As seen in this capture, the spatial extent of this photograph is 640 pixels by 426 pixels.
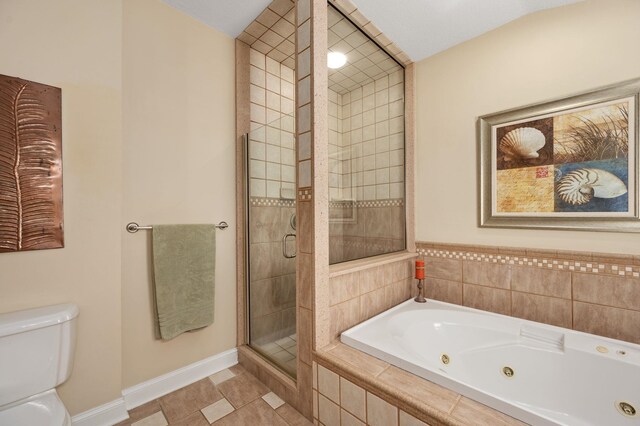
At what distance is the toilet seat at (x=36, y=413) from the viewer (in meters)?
0.99

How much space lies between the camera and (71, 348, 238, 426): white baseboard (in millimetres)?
1362

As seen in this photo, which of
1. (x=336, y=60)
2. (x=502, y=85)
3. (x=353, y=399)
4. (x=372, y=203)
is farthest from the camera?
(x=372, y=203)

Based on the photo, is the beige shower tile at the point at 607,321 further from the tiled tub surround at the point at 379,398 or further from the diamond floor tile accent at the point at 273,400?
the diamond floor tile accent at the point at 273,400

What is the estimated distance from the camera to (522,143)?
174 centimetres

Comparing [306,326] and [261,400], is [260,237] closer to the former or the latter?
[306,326]

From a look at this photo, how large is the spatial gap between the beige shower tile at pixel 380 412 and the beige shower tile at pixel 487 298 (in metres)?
1.22

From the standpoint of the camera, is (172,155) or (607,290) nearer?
(607,290)

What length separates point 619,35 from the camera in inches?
57.1

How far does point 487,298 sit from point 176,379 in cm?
217

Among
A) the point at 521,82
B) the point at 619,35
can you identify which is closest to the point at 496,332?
the point at 521,82

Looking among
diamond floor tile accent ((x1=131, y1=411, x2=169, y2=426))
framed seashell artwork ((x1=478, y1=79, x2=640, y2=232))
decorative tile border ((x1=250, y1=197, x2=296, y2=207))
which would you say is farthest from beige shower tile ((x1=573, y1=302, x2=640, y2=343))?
diamond floor tile accent ((x1=131, y1=411, x2=169, y2=426))

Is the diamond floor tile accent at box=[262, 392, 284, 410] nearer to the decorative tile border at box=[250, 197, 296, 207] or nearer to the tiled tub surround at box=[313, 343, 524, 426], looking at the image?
the tiled tub surround at box=[313, 343, 524, 426]

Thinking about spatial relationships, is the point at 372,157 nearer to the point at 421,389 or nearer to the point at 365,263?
the point at 365,263

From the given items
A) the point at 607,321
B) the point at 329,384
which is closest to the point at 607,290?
the point at 607,321
